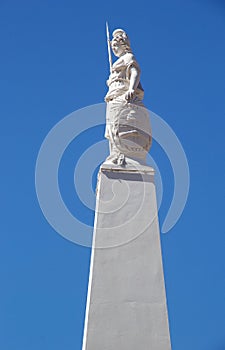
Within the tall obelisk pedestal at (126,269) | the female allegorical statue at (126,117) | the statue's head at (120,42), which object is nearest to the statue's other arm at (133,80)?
the female allegorical statue at (126,117)

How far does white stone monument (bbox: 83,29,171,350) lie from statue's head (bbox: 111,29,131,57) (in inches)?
33.4

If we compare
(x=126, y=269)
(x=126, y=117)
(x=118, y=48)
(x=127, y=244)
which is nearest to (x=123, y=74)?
(x=118, y=48)

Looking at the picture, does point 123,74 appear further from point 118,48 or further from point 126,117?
point 126,117

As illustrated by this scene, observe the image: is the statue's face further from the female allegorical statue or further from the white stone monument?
the white stone monument

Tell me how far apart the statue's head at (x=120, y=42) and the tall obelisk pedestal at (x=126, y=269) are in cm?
359

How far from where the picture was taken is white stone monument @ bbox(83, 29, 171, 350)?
10297mm

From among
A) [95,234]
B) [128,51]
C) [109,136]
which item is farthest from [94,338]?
[128,51]

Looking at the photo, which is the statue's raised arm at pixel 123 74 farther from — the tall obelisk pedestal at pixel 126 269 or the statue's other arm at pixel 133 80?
the tall obelisk pedestal at pixel 126 269

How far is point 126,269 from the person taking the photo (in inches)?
431

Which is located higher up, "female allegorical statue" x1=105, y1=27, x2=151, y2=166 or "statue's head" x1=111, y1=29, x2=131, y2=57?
"statue's head" x1=111, y1=29, x2=131, y2=57

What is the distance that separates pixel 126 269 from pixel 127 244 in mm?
542

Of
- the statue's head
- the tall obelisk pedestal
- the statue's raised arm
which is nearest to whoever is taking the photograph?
the tall obelisk pedestal

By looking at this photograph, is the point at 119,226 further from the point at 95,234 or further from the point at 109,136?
the point at 109,136

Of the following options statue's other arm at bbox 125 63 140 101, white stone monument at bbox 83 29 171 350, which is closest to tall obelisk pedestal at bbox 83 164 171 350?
white stone monument at bbox 83 29 171 350
